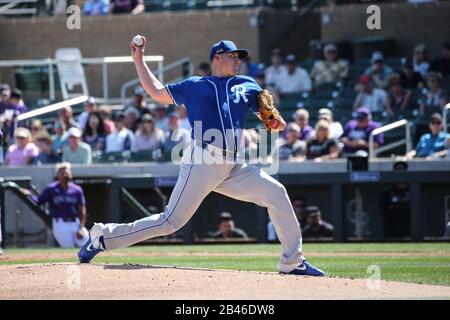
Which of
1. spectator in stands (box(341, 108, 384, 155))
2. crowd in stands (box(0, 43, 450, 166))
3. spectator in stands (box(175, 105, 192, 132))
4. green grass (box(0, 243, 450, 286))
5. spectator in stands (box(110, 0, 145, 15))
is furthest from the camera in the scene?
spectator in stands (box(110, 0, 145, 15))

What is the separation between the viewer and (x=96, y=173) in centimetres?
1695

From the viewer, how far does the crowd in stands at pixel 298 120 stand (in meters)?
16.4

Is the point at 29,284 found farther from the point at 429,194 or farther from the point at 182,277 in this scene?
the point at 429,194

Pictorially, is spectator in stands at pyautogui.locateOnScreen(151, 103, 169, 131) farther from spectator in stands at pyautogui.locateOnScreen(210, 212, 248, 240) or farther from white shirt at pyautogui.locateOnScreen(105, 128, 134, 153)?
spectator in stands at pyautogui.locateOnScreen(210, 212, 248, 240)

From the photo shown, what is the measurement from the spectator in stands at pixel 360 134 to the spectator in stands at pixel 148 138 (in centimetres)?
288

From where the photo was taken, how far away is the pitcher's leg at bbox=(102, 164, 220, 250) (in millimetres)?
8719

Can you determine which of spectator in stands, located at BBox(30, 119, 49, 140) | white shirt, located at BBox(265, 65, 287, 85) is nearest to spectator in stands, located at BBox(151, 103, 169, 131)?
spectator in stands, located at BBox(30, 119, 49, 140)

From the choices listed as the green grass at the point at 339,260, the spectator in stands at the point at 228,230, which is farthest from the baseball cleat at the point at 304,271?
the spectator in stands at the point at 228,230

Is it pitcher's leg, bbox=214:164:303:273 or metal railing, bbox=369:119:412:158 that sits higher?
metal railing, bbox=369:119:412:158

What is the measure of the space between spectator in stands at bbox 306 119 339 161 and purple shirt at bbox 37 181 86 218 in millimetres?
3407

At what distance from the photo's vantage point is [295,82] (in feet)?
63.6

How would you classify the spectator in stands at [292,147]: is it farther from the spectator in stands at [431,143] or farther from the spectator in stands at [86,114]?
the spectator in stands at [86,114]

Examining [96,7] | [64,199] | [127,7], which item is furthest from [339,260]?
[96,7]
